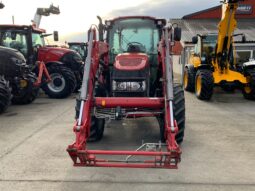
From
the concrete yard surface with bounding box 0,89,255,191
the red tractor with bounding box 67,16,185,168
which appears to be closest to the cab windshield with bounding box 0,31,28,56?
the concrete yard surface with bounding box 0,89,255,191

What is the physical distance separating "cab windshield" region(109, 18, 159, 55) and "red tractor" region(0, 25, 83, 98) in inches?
188

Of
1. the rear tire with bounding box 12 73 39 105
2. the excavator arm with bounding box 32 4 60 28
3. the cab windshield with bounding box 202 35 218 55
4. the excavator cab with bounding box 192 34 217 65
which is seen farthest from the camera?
the excavator arm with bounding box 32 4 60 28

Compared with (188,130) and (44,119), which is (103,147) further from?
(44,119)

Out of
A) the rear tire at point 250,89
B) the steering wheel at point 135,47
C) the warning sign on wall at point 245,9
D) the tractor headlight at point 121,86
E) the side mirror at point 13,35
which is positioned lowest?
the rear tire at point 250,89

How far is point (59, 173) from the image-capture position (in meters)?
4.69

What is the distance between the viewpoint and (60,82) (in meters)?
12.0

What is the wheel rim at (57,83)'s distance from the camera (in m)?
12.0

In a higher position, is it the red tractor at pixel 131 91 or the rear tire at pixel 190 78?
the red tractor at pixel 131 91

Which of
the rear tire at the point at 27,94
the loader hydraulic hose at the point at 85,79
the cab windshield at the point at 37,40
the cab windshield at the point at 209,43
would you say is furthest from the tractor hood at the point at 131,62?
the cab windshield at the point at 209,43

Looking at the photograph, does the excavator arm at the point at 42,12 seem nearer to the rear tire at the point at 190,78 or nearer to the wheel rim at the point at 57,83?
the wheel rim at the point at 57,83

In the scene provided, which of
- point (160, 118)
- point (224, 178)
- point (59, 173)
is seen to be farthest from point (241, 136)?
point (59, 173)

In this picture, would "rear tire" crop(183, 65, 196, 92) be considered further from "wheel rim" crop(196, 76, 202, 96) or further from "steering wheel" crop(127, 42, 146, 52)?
"steering wheel" crop(127, 42, 146, 52)

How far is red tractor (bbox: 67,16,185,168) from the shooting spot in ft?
14.5

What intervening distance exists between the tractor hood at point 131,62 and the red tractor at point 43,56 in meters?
5.70
